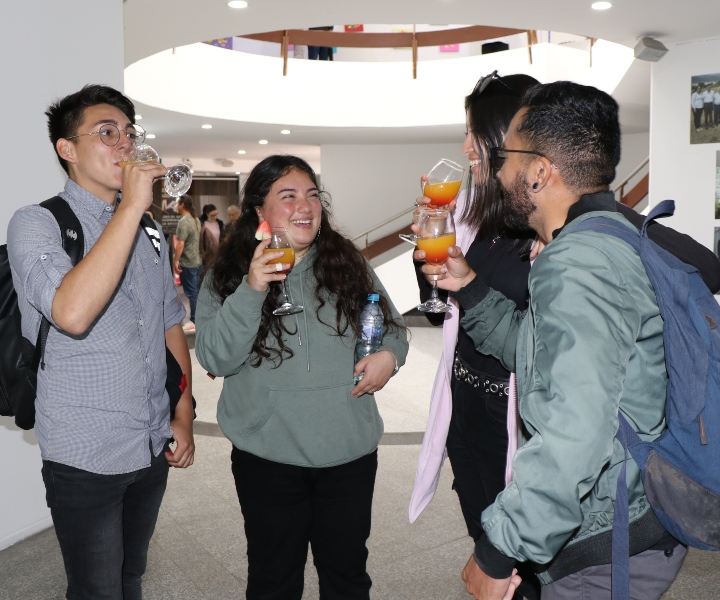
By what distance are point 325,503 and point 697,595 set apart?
5.68ft

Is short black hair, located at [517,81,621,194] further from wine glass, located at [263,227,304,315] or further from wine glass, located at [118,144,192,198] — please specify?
wine glass, located at [118,144,192,198]

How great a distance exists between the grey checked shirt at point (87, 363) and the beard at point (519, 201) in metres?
1.04

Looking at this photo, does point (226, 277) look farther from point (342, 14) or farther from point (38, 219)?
point (342, 14)

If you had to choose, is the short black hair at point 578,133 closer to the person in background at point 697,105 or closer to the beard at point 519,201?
the beard at point 519,201

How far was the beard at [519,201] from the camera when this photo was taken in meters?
1.39

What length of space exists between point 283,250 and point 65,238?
0.56 m

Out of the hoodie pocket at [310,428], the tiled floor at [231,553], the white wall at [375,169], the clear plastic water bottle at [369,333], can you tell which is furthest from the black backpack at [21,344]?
the white wall at [375,169]

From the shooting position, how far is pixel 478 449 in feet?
6.93

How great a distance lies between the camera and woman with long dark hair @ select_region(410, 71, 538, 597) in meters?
2.05

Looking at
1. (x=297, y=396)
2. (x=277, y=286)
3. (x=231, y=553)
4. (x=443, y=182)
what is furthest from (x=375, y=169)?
(x=297, y=396)

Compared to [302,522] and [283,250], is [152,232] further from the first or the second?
[302,522]

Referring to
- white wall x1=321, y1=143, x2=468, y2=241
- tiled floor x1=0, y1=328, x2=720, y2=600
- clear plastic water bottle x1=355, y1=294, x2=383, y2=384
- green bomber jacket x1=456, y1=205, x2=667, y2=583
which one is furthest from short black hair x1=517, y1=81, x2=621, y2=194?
white wall x1=321, y1=143, x2=468, y2=241

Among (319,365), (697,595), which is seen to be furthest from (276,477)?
(697,595)

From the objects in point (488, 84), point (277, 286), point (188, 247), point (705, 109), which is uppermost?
point (705, 109)
